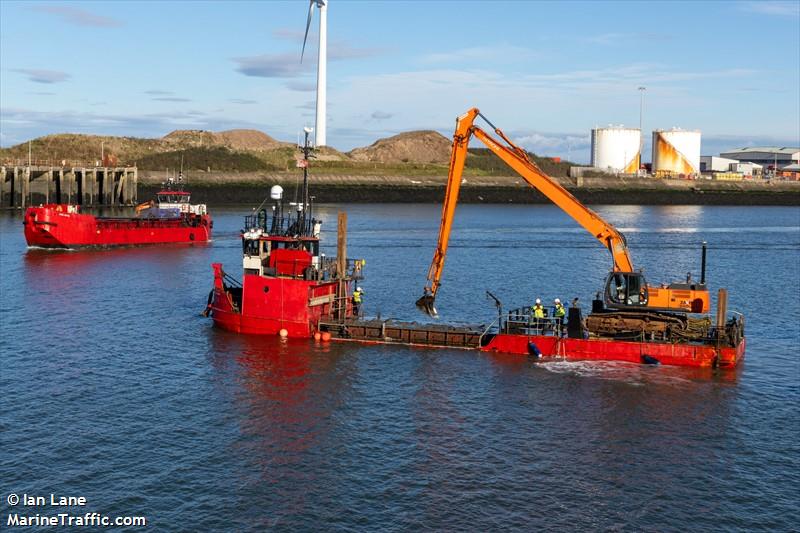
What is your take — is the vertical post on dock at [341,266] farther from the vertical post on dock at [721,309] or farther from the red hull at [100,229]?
the red hull at [100,229]

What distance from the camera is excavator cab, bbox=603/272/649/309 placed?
36.4 meters

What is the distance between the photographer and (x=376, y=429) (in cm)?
2864

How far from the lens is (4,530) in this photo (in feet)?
69.3

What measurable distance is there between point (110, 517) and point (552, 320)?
21375 millimetres

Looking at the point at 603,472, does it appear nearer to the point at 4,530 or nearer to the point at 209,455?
the point at 209,455

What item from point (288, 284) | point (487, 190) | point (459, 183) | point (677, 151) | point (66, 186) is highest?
point (677, 151)

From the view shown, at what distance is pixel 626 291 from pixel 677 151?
16509cm

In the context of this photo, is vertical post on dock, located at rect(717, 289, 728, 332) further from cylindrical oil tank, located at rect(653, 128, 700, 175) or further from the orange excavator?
cylindrical oil tank, located at rect(653, 128, 700, 175)

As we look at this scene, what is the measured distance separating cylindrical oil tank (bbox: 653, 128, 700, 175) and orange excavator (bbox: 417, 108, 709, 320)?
160 m

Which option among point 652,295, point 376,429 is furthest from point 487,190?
point 376,429

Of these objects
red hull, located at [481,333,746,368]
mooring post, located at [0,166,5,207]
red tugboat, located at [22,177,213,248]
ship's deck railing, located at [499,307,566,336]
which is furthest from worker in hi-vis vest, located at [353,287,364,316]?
mooring post, located at [0,166,5,207]

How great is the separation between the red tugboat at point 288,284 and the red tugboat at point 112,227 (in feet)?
130

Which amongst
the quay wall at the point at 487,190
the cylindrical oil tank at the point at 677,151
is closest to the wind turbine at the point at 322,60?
the quay wall at the point at 487,190

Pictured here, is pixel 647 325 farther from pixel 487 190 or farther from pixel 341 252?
pixel 487 190
